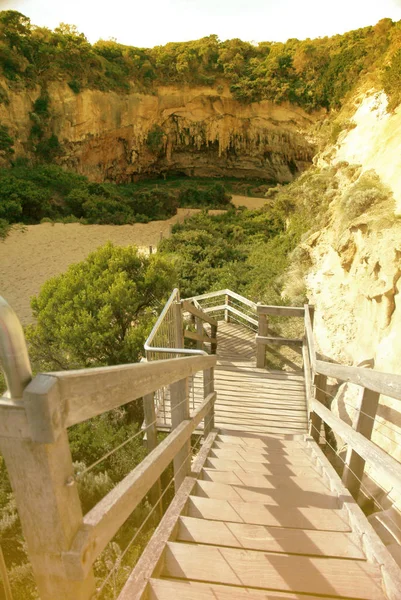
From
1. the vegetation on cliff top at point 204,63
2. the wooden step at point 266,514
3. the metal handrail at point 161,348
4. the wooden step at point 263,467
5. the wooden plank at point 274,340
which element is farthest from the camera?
the vegetation on cliff top at point 204,63

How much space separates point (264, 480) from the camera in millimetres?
2732

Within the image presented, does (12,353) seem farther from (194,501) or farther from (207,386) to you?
(207,386)

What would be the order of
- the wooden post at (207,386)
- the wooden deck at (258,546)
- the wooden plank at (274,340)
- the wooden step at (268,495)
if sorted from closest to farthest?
the wooden deck at (258,546)
the wooden step at (268,495)
the wooden post at (207,386)
the wooden plank at (274,340)

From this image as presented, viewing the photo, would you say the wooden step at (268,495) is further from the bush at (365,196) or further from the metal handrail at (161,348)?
the bush at (365,196)

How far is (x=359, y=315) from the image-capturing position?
6.83 metres

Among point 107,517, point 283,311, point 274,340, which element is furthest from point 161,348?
point 274,340

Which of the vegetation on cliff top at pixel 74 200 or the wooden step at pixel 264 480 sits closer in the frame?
the wooden step at pixel 264 480

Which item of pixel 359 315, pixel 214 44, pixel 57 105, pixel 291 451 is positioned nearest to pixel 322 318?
pixel 359 315

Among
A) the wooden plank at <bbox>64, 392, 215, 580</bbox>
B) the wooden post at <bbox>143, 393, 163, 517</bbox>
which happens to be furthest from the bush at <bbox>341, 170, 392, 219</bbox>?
the wooden plank at <bbox>64, 392, 215, 580</bbox>

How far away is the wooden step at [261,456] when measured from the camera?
132 inches

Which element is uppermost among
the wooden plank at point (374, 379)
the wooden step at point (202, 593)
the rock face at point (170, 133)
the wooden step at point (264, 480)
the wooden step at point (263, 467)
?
the rock face at point (170, 133)

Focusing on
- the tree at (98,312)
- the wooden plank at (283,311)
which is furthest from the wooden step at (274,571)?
the tree at (98,312)

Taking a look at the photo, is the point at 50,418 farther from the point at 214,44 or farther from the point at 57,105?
the point at 214,44

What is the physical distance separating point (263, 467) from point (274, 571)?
143 centimetres
